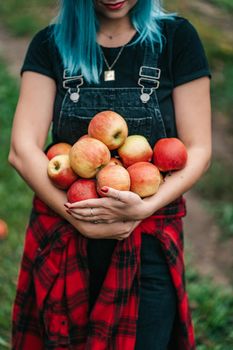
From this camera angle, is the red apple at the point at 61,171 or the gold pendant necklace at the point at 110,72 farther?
the gold pendant necklace at the point at 110,72

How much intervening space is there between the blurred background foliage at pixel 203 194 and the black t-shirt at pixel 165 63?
0.48 meters

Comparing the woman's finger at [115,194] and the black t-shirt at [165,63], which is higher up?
the black t-shirt at [165,63]

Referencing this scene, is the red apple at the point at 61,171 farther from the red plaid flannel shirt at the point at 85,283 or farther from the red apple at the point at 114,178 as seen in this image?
the red plaid flannel shirt at the point at 85,283

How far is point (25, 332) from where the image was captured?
8.59 feet

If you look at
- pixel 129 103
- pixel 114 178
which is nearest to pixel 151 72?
pixel 129 103

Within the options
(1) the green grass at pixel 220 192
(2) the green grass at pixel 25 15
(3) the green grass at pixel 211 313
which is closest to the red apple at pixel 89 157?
(3) the green grass at pixel 211 313

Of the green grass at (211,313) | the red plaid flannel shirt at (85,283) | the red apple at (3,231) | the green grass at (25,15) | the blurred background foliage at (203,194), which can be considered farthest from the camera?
the green grass at (25,15)

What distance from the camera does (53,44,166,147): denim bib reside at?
226cm

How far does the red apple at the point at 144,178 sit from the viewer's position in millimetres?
2033

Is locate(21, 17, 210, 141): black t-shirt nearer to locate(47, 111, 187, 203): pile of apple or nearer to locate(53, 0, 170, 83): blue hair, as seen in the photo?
locate(53, 0, 170, 83): blue hair

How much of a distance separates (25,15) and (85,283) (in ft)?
22.8

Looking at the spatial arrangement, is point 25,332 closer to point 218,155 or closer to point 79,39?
point 79,39

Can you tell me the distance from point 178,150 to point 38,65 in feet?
1.98

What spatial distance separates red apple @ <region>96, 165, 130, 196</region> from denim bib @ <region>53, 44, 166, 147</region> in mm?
298
